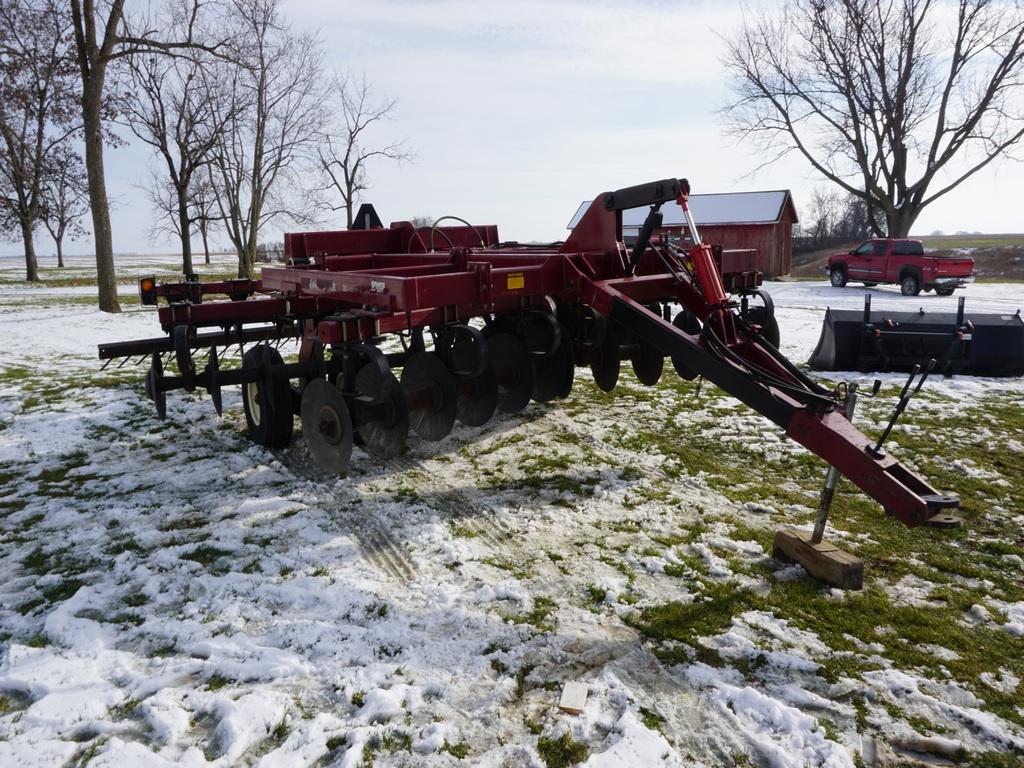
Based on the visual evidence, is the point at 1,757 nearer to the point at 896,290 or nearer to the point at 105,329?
the point at 105,329

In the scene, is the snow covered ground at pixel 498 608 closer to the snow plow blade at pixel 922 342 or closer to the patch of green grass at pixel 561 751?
the patch of green grass at pixel 561 751

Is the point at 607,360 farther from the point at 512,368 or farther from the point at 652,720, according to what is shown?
the point at 652,720

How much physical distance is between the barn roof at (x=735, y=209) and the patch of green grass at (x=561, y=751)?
90.0 ft

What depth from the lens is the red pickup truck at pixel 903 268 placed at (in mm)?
19297

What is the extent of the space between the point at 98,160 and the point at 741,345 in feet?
47.7

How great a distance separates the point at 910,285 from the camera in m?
19.8

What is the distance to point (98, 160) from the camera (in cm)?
1415

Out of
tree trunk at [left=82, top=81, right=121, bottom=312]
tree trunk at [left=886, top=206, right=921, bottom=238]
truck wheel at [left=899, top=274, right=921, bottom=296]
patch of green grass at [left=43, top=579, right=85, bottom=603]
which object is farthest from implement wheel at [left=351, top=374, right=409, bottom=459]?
tree trunk at [left=886, top=206, right=921, bottom=238]

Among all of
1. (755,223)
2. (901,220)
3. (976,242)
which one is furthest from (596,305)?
(976,242)

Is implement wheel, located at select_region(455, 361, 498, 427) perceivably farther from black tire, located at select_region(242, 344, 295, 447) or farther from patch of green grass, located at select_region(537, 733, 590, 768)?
patch of green grass, located at select_region(537, 733, 590, 768)

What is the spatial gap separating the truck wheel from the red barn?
28.6 ft

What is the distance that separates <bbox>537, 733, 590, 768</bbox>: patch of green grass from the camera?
237cm

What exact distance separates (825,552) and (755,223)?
28.1 m

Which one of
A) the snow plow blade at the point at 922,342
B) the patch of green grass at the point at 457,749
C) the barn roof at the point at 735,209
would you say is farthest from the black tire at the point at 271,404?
the barn roof at the point at 735,209
